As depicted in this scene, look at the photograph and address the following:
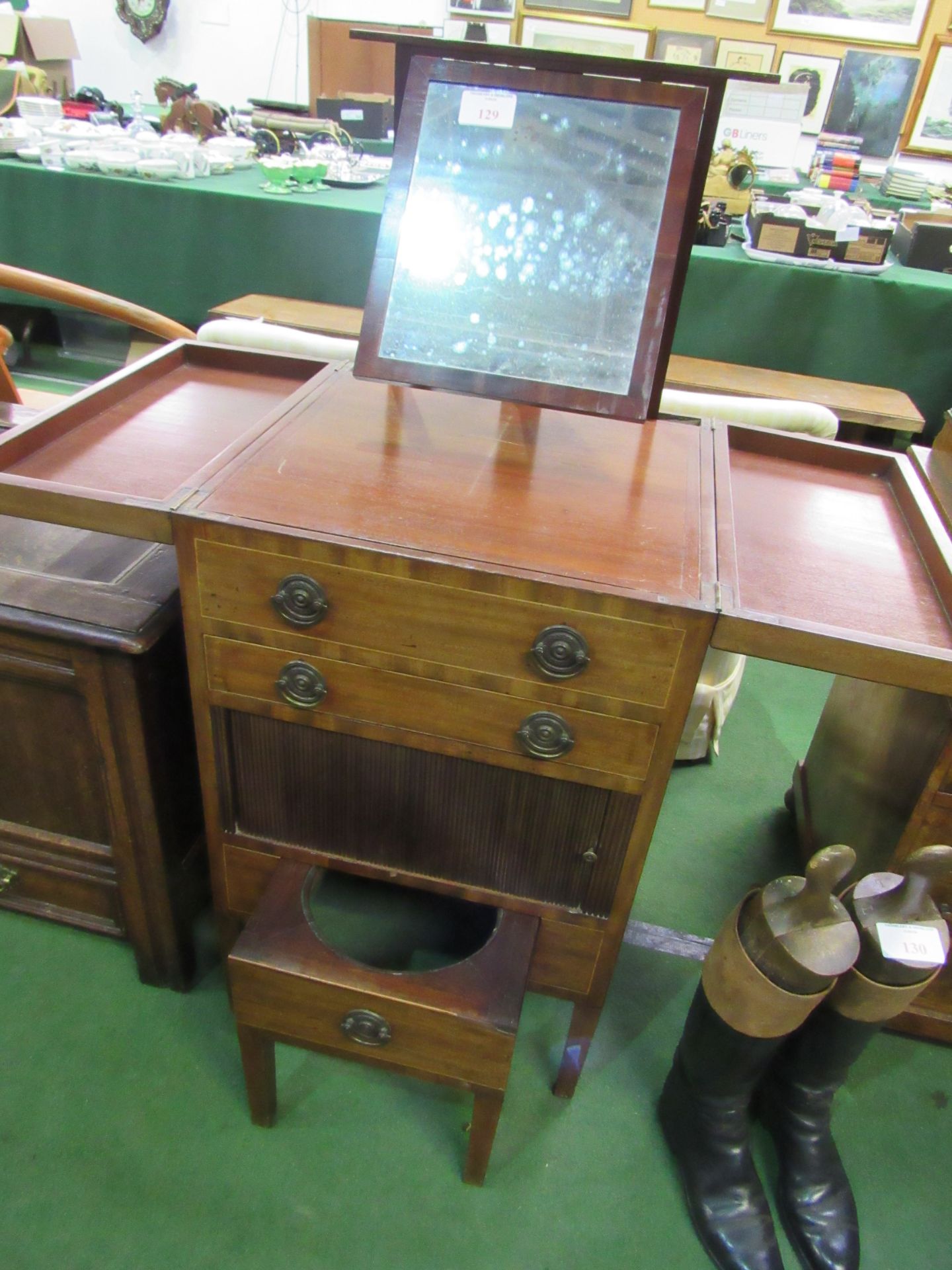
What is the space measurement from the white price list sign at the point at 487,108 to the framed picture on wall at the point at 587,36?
11.1ft

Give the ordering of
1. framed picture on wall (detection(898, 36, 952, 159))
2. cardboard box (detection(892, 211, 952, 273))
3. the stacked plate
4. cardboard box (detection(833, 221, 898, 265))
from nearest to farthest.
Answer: cardboard box (detection(833, 221, 898, 265)) → cardboard box (detection(892, 211, 952, 273)) → the stacked plate → framed picture on wall (detection(898, 36, 952, 159))

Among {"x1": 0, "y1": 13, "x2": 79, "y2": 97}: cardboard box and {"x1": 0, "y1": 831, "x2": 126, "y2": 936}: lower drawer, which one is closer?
{"x1": 0, "y1": 831, "x2": 126, "y2": 936}: lower drawer

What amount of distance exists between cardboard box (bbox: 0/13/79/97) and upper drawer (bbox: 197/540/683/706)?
3720mm

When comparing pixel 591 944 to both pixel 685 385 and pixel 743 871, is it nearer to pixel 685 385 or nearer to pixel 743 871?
pixel 743 871

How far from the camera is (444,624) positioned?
0.83m

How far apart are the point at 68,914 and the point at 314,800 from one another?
1.85ft

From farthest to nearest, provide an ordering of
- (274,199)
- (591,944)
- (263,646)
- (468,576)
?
(274,199) < (591,944) < (263,646) < (468,576)

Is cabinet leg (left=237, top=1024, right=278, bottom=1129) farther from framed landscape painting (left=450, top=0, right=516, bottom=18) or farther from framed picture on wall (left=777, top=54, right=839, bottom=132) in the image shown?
framed landscape painting (left=450, top=0, right=516, bottom=18)

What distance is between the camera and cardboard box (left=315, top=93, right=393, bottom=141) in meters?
3.26

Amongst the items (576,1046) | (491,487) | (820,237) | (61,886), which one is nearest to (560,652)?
(491,487)

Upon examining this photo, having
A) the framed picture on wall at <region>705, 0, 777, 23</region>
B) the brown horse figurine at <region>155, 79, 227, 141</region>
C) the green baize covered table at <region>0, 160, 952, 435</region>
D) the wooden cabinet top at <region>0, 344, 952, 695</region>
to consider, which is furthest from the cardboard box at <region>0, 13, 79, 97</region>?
the wooden cabinet top at <region>0, 344, 952, 695</region>

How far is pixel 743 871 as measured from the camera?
1575mm

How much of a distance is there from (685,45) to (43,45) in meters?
2.79

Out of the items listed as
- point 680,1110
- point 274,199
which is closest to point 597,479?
point 680,1110
